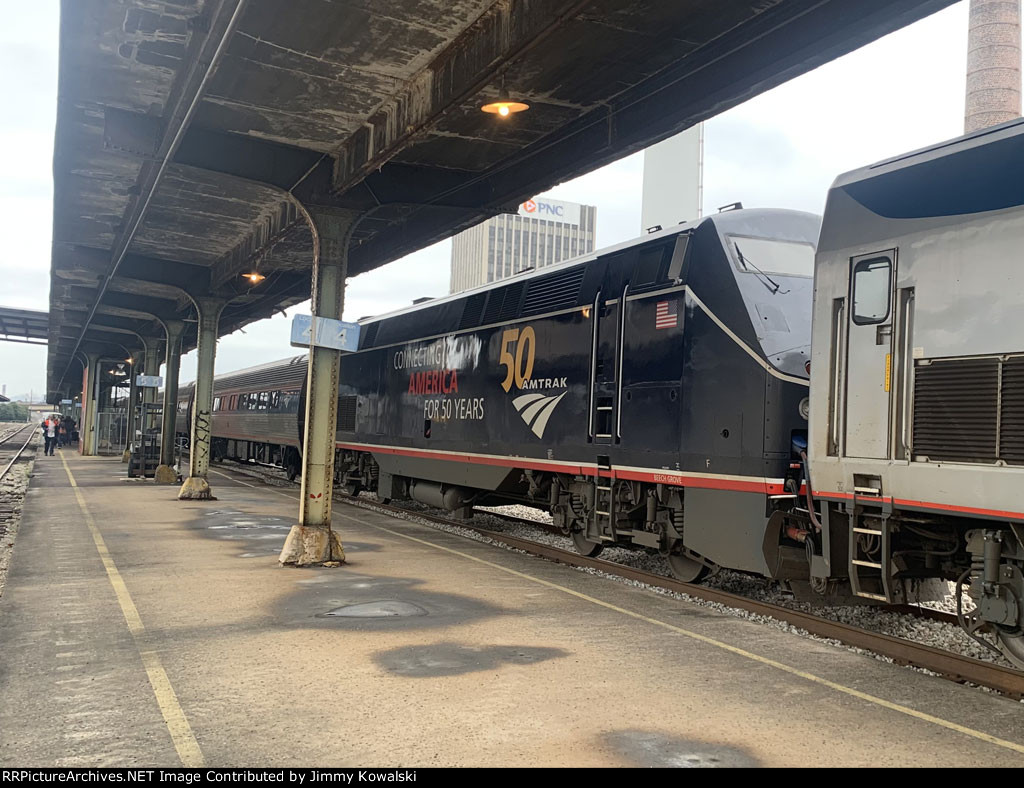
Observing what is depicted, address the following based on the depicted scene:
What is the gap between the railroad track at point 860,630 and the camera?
5945mm

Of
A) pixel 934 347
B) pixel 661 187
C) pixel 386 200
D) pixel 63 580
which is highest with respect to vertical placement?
pixel 661 187

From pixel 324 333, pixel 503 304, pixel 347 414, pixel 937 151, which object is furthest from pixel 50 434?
pixel 937 151

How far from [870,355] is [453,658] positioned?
13.5 ft

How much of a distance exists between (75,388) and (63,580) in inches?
2838

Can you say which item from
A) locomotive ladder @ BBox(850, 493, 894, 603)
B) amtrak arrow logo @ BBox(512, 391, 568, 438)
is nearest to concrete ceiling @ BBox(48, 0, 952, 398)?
amtrak arrow logo @ BBox(512, 391, 568, 438)

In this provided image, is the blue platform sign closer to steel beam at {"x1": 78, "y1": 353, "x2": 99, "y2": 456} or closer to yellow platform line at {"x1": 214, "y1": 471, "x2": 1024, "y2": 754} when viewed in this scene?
yellow platform line at {"x1": 214, "y1": 471, "x2": 1024, "y2": 754}

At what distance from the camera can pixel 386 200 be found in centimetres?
1168

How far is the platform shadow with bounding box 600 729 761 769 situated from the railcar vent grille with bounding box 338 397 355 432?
14.8 meters

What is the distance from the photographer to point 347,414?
19.5m

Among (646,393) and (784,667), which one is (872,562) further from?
(646,393)

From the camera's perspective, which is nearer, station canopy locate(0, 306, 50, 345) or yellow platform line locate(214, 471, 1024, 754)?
yellow platform line locate(214, 471, 1024, 754)

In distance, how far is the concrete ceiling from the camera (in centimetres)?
743

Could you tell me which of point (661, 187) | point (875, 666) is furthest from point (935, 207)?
point (661, 187)
